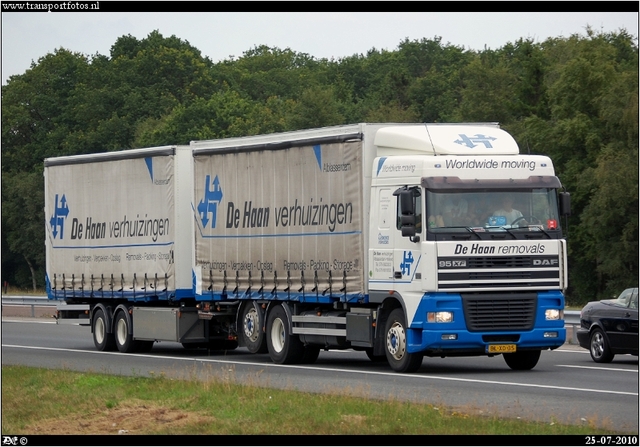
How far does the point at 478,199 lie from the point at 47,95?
85.9m

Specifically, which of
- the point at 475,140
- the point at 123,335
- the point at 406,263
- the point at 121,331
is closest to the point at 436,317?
the point at 406,263

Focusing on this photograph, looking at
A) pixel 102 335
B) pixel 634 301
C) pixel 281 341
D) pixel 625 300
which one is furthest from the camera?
pixel 102 335

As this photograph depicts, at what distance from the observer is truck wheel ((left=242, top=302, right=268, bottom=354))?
77.7 feet

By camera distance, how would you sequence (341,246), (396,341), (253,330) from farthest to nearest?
(253,330), (341,246), (396,341)

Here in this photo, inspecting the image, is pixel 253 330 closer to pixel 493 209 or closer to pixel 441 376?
pixel 441 376

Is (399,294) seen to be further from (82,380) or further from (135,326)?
(135,326)

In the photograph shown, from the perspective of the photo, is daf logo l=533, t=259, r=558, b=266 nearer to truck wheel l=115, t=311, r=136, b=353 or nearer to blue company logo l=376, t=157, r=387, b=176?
blue company logo l=376, t=157, r=387, b=176

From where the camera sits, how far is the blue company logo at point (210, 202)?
25047 mm

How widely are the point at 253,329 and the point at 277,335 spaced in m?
0.85

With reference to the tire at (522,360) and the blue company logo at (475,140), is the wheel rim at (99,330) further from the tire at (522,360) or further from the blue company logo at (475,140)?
the blue company logo at (475,140)

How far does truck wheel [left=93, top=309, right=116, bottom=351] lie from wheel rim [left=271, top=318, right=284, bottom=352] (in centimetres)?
608

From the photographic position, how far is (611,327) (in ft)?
74.1

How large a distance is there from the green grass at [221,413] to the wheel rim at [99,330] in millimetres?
10194

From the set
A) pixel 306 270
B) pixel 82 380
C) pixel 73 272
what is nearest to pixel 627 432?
pixel 82 380
